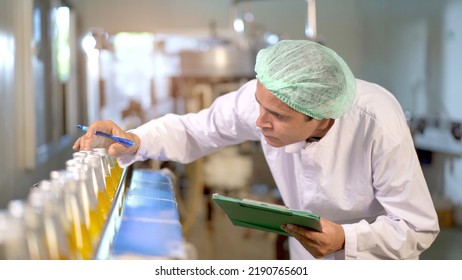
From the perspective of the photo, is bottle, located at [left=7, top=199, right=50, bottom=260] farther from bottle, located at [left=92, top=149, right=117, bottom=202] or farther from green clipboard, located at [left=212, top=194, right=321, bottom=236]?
green clipboard, located at [left=212, top=194, right=321, bottom=236]

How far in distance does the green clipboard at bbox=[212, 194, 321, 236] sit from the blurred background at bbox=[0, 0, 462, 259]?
60 cm

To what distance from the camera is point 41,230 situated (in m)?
0.84

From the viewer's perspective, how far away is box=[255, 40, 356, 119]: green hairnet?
1394mm

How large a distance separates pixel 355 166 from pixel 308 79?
0.87 feet

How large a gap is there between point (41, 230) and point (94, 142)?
62cm

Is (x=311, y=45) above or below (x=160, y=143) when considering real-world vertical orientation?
above

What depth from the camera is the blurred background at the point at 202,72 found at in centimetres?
206

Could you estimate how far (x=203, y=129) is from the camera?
1.72 metres

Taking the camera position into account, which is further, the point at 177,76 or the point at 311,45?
the point at 177,76

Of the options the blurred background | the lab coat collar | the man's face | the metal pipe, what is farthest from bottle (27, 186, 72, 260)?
the metal pipe

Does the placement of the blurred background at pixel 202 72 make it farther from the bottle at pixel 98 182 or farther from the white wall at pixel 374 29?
the bottle at pixel 98 182

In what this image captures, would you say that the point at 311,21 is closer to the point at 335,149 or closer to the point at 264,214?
the point at 335,149

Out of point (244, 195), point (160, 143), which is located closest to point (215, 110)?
point (160, 143)

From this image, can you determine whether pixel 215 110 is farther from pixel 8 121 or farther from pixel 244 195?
pixel 244 195
